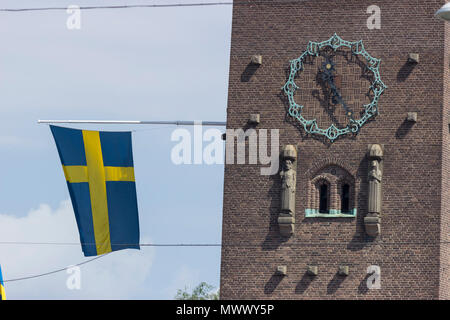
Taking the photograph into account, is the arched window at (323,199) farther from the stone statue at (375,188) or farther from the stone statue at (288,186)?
the stone statue at (375,188)

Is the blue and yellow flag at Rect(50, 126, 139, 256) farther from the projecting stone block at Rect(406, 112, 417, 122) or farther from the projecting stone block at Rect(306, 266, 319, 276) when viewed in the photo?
the projecting stone block at Rect(406, 112, 417, 122)

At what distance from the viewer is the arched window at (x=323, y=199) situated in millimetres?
47031

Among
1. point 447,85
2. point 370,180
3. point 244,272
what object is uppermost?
point 447,85

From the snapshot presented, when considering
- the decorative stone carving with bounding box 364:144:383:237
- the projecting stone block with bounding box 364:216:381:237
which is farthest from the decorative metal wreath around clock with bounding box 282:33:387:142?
the projecting stone block with bounding box 364:216:381:237

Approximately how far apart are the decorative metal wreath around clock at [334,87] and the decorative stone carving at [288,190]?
1006 millimetres

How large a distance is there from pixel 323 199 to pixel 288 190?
3.85ft

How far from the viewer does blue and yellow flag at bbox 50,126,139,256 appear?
4778 centimetres

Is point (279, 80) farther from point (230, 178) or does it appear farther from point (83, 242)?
point (83, 242)

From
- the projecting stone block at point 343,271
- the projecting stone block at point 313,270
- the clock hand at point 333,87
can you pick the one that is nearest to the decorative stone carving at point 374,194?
the projecting stone block at point 343,271

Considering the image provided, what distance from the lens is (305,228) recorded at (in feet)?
154
